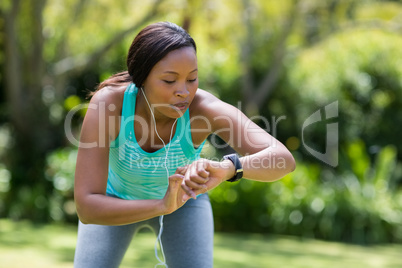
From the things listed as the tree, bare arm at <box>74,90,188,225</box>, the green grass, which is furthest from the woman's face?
the tree

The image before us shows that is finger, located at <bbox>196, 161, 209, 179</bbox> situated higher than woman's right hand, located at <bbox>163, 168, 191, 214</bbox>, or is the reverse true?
finger, located at <bbox>196, 161, 209, 179</bbox>

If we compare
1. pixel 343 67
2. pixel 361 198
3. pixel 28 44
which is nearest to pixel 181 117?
pixel 361 198

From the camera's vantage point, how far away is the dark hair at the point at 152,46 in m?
2.82

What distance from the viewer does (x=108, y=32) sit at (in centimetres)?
1420

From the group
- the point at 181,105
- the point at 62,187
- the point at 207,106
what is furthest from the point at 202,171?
the point at 62,187

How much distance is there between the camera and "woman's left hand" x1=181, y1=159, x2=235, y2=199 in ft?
8.04

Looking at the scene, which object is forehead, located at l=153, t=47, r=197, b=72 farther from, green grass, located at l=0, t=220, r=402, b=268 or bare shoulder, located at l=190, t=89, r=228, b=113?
green grass, located at l=0, t=220, r=402, b=268

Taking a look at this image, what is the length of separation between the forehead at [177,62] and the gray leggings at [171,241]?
85 cm

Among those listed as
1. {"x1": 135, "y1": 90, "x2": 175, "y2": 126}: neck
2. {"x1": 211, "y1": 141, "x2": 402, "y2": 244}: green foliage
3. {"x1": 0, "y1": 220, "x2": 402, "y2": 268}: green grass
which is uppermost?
{"x1": 135, "y1": 90, "x2": 175, "y2": 126}: neck

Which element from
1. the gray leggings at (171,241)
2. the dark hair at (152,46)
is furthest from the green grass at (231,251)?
the dark hair at (152,46)

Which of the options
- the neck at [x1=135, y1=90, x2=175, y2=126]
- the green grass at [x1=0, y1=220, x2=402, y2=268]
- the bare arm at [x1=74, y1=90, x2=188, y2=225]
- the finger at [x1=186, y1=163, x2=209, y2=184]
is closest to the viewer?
the finger at [x1=186, y1=163, x2=209, y2=184]

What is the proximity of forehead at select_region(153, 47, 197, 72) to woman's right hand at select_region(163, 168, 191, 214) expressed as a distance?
55 cm

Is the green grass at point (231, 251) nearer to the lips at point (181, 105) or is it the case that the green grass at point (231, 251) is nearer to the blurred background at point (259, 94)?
the blurred background at point (259, 94)

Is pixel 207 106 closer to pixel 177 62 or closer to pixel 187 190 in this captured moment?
pixel 177 62
